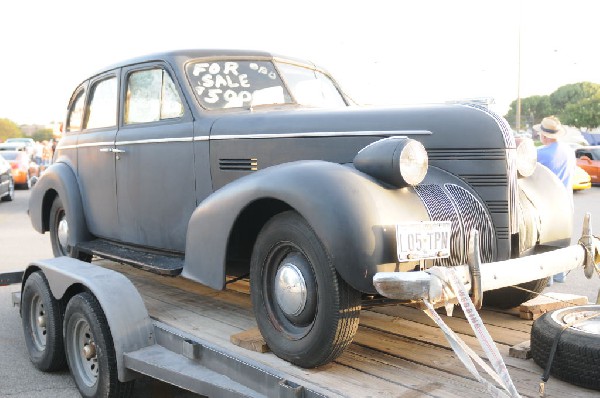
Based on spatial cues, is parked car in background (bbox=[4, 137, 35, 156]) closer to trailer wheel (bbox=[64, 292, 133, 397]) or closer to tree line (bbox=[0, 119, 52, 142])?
trailer wheel (bbox=[64, 292, 133, 397])

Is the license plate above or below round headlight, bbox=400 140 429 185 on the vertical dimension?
below

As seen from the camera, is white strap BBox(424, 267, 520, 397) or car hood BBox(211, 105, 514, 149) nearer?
white strap BBox(424, 267, 520, 397)

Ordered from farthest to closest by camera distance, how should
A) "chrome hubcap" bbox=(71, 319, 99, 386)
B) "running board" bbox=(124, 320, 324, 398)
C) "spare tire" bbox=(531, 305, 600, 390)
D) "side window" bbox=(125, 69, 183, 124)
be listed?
"side window" bbox=(125, 69, 183, 124) → "chrome hubcap" bbox=(71, 319, 99, 386) → "running board" bbox=(124, 320, 324, 398) → "spare tire" bbox=(531, 305, 600, 390)

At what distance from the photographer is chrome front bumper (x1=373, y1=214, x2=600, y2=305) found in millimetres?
2527

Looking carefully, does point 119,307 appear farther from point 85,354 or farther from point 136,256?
point 136,256

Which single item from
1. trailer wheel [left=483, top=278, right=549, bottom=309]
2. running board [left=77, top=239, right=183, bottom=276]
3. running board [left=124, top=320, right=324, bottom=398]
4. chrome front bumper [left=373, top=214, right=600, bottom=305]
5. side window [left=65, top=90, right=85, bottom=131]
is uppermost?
side window [left=65, top=90, right=85, bottom=131]

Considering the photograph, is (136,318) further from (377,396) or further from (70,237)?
(70,237)

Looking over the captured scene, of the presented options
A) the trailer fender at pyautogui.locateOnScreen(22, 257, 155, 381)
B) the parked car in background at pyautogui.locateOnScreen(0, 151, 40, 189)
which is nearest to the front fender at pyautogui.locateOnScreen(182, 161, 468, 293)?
the trailer fender at pyautogui.locateOnScreen(22, 257, 155, 381)

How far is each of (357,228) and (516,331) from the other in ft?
3.97

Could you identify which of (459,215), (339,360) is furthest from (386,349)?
(459,215)

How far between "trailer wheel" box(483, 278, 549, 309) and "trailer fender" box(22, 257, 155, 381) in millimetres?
1956

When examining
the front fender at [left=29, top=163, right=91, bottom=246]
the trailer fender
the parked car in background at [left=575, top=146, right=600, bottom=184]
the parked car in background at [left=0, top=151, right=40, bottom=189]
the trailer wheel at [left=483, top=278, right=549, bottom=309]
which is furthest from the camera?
the parked car in background at [left=0, top=151, right=40, bottom=189]

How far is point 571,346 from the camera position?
2.57 meters

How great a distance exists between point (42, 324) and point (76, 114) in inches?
79.8
